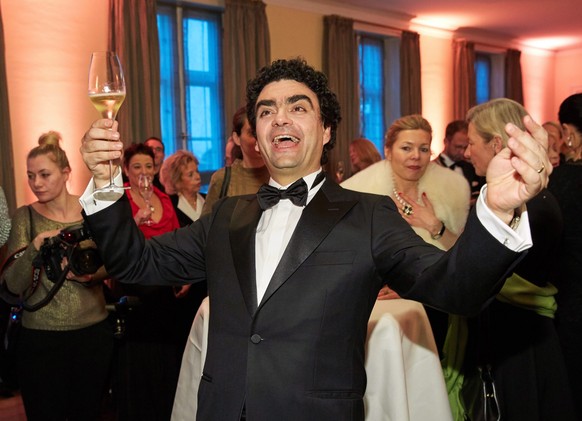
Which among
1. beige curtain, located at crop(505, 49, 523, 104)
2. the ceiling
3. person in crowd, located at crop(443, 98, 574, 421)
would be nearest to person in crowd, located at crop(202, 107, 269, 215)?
person in crowd, located at crop(443, 98, 574, 421)

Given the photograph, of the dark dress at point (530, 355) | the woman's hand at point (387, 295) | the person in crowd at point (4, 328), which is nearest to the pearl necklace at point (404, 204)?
the woman's hand at point (387, 295)

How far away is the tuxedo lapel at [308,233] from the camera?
4.85 feet

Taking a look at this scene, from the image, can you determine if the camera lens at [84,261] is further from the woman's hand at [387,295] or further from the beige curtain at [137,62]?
the beige curtain at [137,62]

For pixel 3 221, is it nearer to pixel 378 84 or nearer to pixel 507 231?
pixel 507 231

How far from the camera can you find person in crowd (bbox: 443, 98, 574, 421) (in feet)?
7.84

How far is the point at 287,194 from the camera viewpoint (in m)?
1.64

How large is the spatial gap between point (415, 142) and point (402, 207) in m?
0.35

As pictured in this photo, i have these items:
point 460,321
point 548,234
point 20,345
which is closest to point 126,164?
point 20,345

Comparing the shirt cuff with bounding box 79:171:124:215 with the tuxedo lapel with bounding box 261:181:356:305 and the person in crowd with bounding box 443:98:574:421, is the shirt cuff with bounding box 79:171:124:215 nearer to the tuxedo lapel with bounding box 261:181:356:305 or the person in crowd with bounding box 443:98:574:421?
the tuxedo lapel with bounding box 261:181:356:305

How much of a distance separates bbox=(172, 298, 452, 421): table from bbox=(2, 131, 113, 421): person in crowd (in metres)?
0.50

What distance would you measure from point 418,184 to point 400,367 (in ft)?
4.28

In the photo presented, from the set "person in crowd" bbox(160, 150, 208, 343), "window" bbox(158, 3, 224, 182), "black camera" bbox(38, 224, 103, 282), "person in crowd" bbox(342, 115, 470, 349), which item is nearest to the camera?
"black camera" bbox(38, 224, 103, 282)

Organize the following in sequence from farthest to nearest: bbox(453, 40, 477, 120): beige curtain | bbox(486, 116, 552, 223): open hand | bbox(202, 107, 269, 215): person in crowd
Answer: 1. bbox(453, 40, 477, 120): beige curtain
2. bbox(202, 107, 269, 215): person in crowd
3. bbox(486, 116, 552, 223): open hand

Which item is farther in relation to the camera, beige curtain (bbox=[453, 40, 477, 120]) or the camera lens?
beige curtain (bbox=[453, 40, 477, 120])
